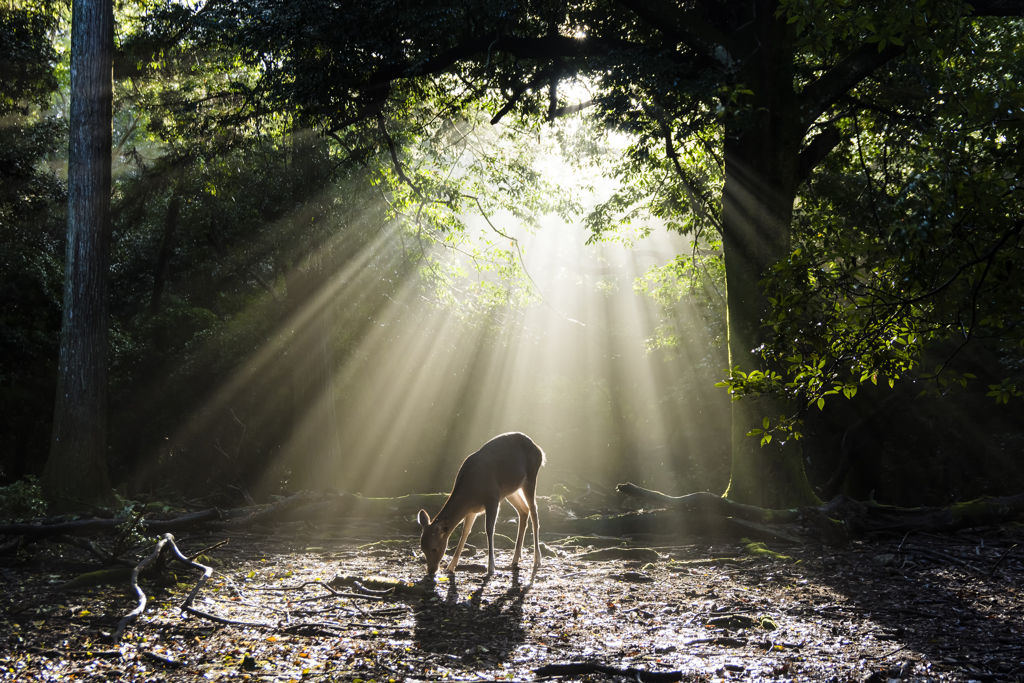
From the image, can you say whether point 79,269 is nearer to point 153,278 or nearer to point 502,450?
point 502,450

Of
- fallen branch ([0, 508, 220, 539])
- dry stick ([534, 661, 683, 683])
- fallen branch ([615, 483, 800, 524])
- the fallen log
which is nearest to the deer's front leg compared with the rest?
fallen branch ([615, 483, 800, 524])

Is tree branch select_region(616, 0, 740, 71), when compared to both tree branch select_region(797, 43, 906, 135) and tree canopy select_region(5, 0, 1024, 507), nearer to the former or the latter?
tree canopy select_region(5, 0, 1024, 507)

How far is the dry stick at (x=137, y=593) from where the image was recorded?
15.9 feet

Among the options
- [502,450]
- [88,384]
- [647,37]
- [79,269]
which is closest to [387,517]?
[502,450]

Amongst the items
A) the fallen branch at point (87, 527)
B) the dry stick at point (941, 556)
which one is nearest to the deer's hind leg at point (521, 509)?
the fallen branch at point (87, 527)

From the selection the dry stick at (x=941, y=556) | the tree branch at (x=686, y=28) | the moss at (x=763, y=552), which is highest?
the tree branch at (x=686, y=28)

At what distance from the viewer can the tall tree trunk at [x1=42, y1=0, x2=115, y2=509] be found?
34.1 ft

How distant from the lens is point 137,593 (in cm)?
570

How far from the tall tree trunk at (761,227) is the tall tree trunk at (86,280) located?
9.95 meters

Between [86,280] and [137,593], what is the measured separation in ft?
22.7

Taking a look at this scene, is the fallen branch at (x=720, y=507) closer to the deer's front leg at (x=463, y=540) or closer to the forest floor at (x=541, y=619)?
the forest floor at (x=541, y=619)

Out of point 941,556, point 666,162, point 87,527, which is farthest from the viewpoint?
point 666,162

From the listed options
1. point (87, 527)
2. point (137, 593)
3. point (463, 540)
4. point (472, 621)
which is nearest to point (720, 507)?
point (463, 540)

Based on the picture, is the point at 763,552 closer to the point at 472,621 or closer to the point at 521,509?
the point at 521,509
